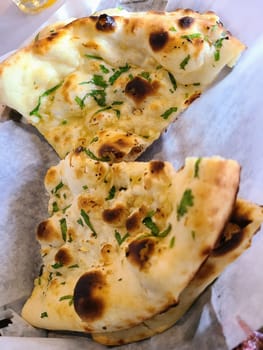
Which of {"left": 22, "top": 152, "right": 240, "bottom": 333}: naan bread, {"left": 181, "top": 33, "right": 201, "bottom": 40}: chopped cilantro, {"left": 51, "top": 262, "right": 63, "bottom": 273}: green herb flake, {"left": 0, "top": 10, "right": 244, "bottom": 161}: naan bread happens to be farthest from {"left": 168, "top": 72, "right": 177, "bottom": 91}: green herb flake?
{"left": 51, "top": 262, "right": 63, "bottom": 273}: green herb flake

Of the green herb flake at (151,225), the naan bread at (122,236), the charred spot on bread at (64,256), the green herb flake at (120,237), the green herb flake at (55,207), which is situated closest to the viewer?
the naan bread at (122,236)

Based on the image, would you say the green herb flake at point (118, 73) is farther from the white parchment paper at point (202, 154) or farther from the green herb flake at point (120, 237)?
the green herb flake at point (120, 237)

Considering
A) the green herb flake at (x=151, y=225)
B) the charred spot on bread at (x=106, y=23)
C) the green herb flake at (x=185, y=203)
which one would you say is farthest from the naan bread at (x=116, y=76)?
the green herb flake at (x=185, y=203)

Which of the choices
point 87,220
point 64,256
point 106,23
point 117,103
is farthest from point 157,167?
point 106,23

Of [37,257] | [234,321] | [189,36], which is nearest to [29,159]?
[37,257]

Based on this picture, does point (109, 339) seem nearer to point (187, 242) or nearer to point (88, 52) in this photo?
point (187, 242)

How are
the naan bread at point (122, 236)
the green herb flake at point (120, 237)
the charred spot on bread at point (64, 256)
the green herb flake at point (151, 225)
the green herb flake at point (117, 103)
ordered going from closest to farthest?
the naan bread at point (122, 236) < the green herb flake at point (151, 225) < the green herb flake at point (120, 237) < the charred spot on bread at point (64, 256) < the green herb flake at point (117, 103)
